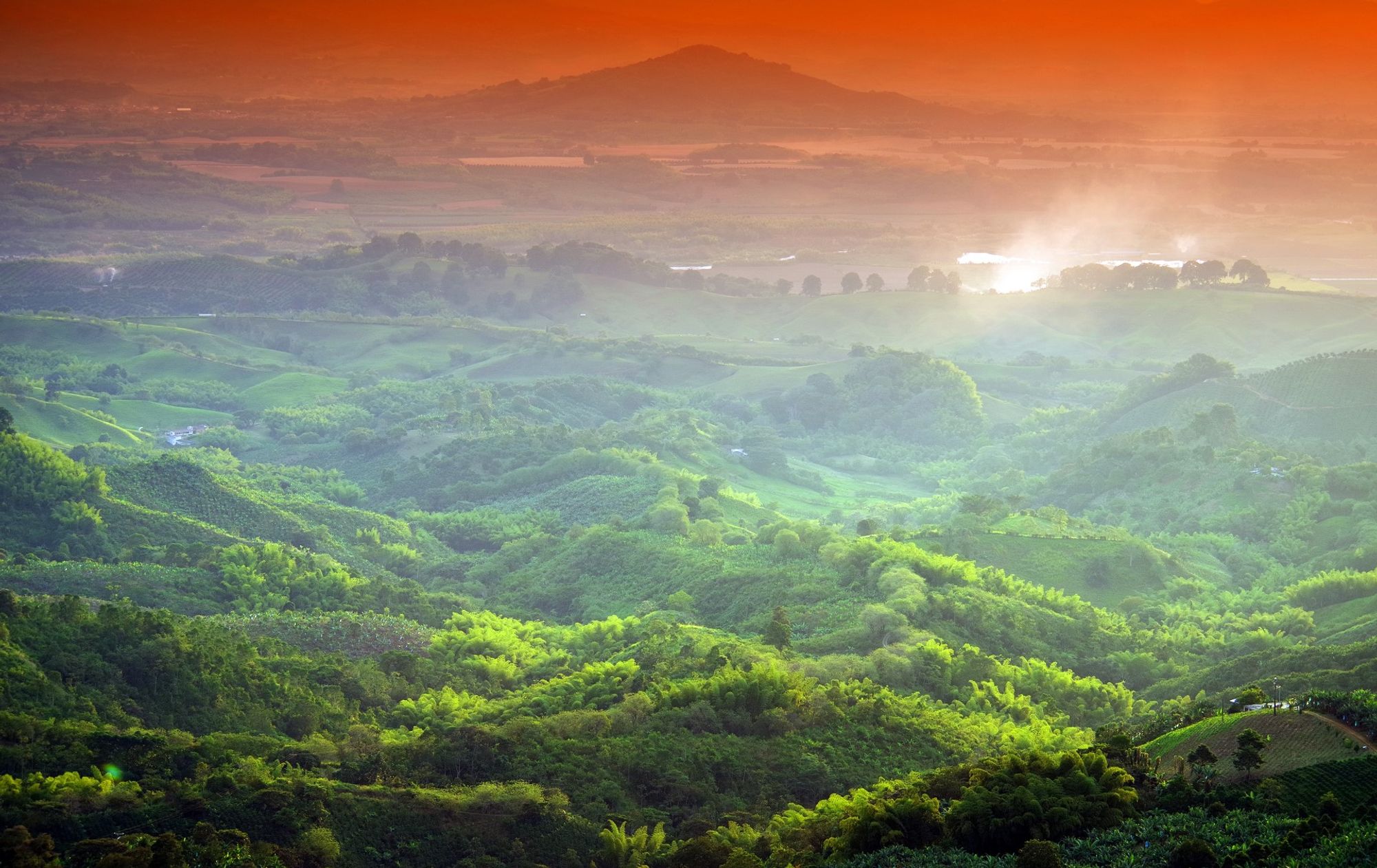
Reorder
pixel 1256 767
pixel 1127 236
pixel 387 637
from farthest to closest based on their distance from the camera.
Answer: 1. pixel 1127 236
2. pixel 387 637
3. pixel 1256 767

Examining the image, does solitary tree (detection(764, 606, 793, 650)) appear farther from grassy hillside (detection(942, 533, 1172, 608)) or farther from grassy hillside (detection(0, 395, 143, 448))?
grassy hillside (detection(0, 395, 143, 448))

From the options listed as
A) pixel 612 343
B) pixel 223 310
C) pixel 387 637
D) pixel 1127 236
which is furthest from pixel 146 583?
pixel 1127 236

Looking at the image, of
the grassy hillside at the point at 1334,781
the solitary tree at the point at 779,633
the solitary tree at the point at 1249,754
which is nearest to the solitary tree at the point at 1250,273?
the solitary tree at the point at 779,633

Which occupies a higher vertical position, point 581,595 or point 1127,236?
point 1127,236

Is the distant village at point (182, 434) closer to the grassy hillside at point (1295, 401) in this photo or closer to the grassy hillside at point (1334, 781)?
the grassy hillside at point (1295, 401)

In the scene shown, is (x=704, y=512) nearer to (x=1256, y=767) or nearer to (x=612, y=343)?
(x=1256, y=767)

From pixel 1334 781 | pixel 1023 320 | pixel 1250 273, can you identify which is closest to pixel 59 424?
pixel 1334 781
